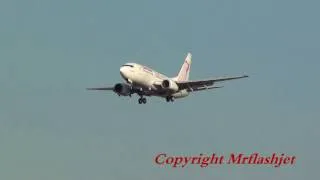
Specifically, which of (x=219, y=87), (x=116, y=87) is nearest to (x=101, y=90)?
(x=116, y=87)

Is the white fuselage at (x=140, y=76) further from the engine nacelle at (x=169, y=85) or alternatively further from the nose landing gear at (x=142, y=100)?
the nose landing gear at (x=142, y=100)

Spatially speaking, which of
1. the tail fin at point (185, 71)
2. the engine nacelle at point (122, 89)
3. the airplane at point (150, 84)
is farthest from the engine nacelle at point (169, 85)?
the tail fin at point (185, 71)

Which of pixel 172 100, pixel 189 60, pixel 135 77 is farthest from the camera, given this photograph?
pixel 189 60

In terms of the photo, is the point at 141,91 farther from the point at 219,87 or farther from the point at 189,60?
the point at 189,60

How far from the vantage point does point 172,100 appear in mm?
114688

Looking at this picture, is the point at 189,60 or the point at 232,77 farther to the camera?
the point at 189,60

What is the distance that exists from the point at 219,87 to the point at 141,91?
1000 cm

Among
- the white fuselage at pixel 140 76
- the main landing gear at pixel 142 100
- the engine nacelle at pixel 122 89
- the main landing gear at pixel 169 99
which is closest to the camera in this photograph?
the white fuselage at pixel 140 76

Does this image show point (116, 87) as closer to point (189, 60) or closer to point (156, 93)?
point (156, 93)

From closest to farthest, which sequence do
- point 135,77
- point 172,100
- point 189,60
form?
point 135,77 < point 172,100 < point 189,60

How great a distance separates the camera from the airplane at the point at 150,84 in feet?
354

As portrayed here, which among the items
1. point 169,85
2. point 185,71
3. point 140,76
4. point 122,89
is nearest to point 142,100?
point 122,89

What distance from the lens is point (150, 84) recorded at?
4299 inches

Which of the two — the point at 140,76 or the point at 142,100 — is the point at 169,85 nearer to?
the point at 142,100
